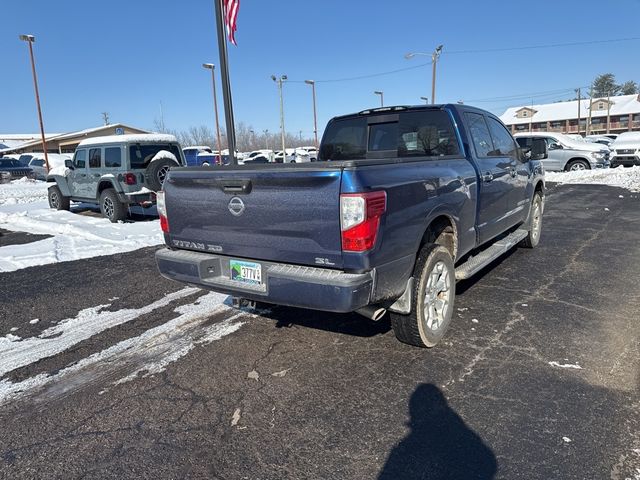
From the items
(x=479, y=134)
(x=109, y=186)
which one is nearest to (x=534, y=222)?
(x=479, y=134)

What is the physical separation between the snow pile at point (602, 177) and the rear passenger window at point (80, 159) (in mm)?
15950

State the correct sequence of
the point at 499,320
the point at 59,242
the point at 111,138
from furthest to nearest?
the point at 111,138, the point at 59,242, the point at 499,320

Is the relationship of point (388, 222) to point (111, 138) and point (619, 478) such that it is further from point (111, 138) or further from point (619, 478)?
point (111, 138)

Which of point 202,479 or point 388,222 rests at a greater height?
point 388,222

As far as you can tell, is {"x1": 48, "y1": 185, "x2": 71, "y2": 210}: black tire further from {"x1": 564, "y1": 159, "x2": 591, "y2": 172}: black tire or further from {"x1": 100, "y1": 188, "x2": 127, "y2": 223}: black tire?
{"x1": 564, "y1": 159, "x2": 591, "y2": 172}: black tire

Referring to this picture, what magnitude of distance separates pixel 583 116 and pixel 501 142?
257ft

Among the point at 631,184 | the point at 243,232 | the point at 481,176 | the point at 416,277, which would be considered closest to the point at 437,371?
the point at 416,277

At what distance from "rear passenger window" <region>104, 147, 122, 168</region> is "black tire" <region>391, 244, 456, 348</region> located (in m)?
8.91

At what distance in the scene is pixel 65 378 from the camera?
3.31m

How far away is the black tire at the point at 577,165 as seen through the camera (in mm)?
19203

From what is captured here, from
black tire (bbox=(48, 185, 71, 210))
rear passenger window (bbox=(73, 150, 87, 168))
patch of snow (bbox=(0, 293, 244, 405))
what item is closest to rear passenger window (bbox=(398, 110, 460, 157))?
patch of snow (bbox=(0, 293, 244, 405))

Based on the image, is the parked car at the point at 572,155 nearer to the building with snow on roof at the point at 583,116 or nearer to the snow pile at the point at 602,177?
the snow pile at the point at 602,177

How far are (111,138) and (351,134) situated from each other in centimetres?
779

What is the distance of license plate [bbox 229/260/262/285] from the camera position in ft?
10.5
